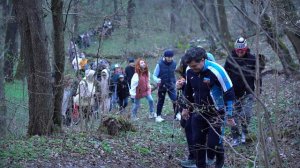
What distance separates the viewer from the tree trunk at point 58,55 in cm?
969

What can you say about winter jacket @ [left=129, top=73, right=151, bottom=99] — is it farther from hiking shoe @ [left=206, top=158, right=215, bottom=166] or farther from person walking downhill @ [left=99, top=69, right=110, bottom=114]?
hiking shoe @ [left=206, top=158, right=215, bottom=166]

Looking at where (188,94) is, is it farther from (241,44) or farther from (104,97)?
(104,97)

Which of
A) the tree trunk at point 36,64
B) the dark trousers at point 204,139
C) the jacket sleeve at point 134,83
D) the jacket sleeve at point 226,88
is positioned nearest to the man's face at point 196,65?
the jacket sleeve at point 226,88

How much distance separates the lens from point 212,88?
7871mm

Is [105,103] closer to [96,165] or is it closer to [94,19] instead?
[94,19]

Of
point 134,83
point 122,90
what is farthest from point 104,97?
point 122,90

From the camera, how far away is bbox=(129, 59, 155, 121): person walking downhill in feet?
47.7

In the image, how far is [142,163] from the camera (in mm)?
8953

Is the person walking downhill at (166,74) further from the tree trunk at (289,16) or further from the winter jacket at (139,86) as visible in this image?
the tree trunk at (289,16)

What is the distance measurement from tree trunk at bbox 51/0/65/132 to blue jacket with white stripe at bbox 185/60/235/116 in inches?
113

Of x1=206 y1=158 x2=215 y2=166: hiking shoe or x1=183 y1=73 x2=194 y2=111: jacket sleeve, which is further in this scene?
x1=206 y1=158 x2=215 y2=166: hiking shoe

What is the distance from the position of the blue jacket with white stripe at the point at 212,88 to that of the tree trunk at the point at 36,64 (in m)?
2.88

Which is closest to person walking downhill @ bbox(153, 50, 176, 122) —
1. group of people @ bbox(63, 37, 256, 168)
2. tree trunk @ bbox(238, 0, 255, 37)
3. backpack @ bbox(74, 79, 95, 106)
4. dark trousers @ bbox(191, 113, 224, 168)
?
backpack @ bbox(74, 79, 95, 106)

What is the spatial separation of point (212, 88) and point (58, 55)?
332 cm
